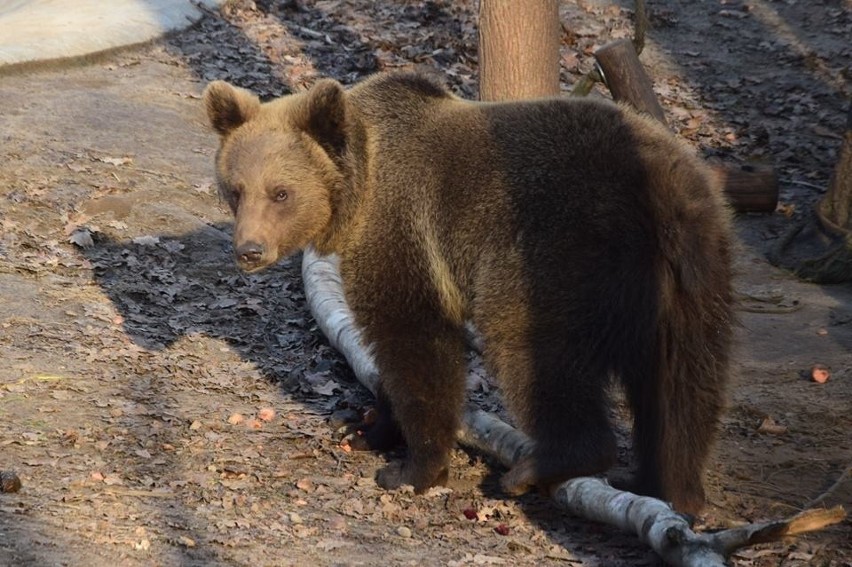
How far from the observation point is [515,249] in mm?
5434

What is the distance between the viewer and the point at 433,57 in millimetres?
13695

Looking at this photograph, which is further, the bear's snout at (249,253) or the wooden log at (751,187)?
the wooden log at (751,187)

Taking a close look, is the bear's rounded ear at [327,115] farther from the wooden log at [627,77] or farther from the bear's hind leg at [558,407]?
the wooden log at [627,77]

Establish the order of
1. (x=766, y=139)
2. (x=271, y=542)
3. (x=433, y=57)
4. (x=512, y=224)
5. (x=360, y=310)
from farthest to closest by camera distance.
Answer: (x=433, y=57), (x=766, y=139), (x=360, y=310), (x=512, y=224), (x=271, y=542)

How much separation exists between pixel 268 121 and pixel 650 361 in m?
2.50

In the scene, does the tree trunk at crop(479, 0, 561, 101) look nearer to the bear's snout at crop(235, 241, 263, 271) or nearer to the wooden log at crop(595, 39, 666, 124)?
the wooden log at crop(595, 39, 666, 124)

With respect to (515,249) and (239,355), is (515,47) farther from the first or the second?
(515,249)

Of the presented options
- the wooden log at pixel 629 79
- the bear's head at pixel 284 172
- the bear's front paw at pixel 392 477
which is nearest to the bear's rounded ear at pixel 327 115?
the bear's head at pixel 284 172

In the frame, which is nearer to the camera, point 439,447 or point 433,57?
point 439,447

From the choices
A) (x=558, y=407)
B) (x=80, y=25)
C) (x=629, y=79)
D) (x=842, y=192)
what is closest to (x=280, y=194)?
(x=558, y=407)

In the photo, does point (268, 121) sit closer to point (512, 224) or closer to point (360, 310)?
point (360, 310)

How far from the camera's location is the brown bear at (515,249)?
5145 millimetres

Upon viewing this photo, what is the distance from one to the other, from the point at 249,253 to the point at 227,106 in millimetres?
882

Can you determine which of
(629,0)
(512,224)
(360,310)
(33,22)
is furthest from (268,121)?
(629,0)
